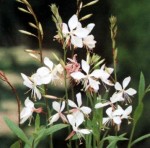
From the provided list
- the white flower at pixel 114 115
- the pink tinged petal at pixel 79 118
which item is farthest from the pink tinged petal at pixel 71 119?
the white flower at pixel 114 115

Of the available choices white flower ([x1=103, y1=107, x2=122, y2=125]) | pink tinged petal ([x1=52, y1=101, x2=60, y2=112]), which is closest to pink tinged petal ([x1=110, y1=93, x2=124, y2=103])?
white flower ([x1=103, y1=107, x2=122, y2=125])

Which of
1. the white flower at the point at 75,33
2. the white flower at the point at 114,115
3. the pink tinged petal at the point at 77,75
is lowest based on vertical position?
the white flower at the point at 114,115

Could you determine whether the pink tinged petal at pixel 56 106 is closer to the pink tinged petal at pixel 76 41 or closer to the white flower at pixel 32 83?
the white flower at pixel 32 83

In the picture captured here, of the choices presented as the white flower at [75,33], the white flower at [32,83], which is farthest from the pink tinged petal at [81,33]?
the white flower at [32,83]

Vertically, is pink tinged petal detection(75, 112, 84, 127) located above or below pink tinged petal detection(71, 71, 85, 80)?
below

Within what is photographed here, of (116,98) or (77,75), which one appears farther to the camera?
(116,98)

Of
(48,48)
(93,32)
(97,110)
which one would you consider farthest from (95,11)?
(97,110)

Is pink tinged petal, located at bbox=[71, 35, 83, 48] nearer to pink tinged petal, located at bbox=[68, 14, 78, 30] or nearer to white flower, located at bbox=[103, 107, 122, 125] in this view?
pink tinged petal, located at bbox=[68, 14, 78, 30]

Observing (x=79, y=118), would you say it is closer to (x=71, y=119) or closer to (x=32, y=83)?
(x=71, y=119)

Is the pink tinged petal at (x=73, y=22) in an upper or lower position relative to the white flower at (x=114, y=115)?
upper

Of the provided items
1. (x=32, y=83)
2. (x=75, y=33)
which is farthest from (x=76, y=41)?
(x=32, y=83)

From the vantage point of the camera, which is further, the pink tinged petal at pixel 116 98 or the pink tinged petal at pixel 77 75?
the pink tinged petal at pixel 116 98

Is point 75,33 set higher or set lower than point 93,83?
higher

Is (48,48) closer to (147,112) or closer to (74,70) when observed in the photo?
(147,112)
